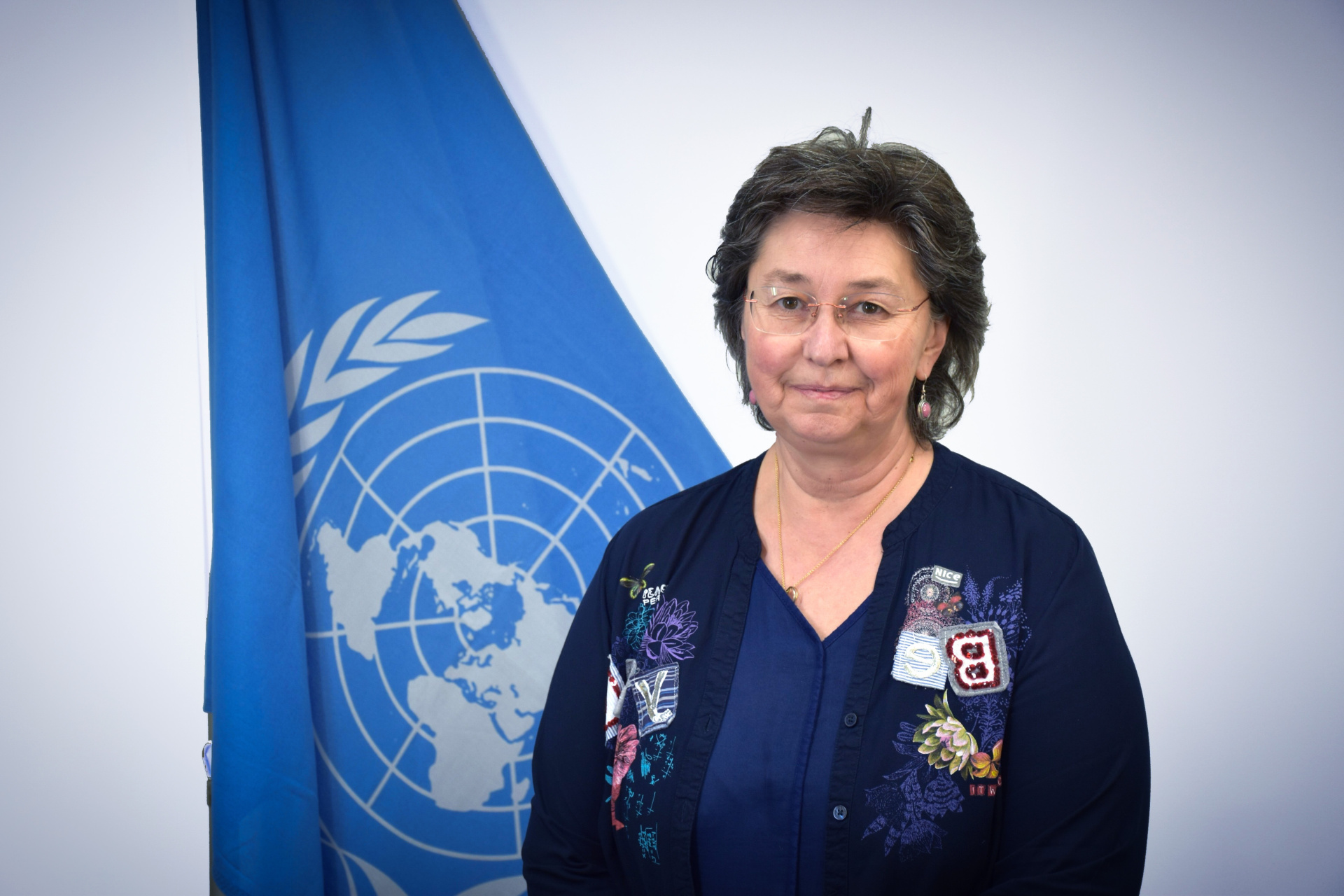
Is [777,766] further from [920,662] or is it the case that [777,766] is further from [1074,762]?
[1074,762]

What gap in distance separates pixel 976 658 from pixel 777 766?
0.31 metres

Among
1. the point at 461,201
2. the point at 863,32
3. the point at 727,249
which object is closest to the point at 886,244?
the point at 727,249

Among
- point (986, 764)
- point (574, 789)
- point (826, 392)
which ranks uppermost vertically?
point (826, 392)

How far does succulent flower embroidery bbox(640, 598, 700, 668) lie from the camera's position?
54.9 inches

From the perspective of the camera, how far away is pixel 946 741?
1.22 m

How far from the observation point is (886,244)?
132 cm

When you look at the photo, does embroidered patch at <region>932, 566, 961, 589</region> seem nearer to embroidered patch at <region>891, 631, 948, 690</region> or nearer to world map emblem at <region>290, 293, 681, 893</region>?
embroidered patch at <region>891, 631, 948, 690</region>

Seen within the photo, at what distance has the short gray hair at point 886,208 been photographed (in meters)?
1.31

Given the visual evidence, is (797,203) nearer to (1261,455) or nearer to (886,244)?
(886,244)

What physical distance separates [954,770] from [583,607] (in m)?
0.64

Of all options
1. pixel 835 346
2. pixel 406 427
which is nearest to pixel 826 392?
pixel 835 346

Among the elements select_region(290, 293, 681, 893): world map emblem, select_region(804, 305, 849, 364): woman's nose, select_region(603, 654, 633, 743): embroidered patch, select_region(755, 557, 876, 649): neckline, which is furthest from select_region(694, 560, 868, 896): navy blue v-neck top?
select_region(290, 293, 681, 893): world map emblem

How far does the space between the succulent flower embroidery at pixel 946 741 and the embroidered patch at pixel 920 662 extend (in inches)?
1.5

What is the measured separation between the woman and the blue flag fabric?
0.45m
